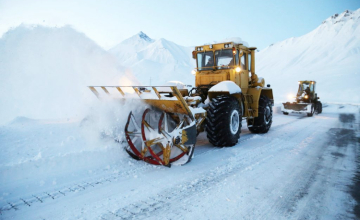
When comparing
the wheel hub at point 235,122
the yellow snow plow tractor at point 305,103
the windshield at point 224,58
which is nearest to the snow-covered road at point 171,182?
the wheel hub at point 235,122

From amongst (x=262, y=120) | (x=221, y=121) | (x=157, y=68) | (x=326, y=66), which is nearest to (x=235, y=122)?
(x=221, y=121)

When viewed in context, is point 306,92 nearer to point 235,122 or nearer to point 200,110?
point 235,122

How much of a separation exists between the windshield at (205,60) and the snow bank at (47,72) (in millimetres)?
4846

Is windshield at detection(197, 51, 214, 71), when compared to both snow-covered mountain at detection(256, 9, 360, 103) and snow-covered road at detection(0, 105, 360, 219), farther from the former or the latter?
snow-covered mountain at detection(256, 9, 360, 103)

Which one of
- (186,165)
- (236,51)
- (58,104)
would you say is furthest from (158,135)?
(58,104)

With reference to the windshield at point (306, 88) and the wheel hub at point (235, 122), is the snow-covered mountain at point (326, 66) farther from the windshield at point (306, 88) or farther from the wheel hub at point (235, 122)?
the wheel hub at point (235, 122)

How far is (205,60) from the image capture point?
22.9 ft

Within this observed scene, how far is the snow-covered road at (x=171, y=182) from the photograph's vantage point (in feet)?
8.80

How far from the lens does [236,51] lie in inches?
254

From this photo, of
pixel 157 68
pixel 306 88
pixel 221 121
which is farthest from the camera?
pixel 157 68

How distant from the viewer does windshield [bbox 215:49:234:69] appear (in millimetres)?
6526

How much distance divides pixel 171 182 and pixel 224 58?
14.4 ft

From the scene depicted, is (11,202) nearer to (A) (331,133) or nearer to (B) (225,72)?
(B) (225,72)

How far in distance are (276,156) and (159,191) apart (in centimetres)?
289
